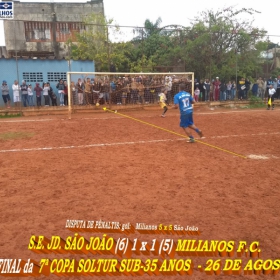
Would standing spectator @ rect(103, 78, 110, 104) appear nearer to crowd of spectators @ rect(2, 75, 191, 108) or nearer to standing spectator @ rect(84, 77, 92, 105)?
crowd of spectators @ rect(2, 75, 191, 108)

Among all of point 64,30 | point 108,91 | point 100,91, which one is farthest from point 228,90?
point 64,30

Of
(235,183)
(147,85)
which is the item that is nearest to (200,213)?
(235,183)

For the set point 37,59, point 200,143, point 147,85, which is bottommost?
point 200,143

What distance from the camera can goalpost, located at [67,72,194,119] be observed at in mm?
18016

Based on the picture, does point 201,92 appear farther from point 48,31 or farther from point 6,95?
point 48,31

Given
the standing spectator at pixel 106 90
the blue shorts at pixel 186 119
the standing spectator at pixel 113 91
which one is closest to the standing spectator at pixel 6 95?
the standing spectator at pixel 106 90

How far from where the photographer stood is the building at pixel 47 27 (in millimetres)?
29578

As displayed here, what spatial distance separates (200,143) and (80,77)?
11455 mm

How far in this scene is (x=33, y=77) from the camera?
61.8 ft

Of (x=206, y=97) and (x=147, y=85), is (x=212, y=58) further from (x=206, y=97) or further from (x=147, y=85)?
(x=147, y=85)

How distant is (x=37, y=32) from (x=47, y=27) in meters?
1.20

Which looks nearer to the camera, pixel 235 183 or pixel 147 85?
pixel 235 183

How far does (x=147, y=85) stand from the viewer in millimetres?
19250

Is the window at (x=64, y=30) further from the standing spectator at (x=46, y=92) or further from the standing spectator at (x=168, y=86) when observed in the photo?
the standing spectator at (x=168, y=86)
